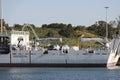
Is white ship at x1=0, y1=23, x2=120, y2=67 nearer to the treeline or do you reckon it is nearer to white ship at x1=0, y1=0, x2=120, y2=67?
white ship at x1=0, y1=0, x2=120, y2=67

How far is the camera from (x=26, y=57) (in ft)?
321

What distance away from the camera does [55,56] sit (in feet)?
316

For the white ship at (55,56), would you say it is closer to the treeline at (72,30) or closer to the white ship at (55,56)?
the white ship at (55,56)

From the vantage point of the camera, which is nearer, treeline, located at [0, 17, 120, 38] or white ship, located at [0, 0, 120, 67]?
white ship, located at [0, 0, 120, 67]

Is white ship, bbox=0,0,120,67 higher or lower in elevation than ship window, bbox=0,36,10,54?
lower

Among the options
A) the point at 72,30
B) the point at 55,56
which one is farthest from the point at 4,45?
the point at 72,30

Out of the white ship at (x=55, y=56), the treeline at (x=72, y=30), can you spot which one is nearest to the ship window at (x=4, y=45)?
the white ship at (x=55, y=56)

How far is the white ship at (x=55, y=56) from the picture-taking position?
311 feet

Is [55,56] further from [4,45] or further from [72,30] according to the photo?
[72,30]

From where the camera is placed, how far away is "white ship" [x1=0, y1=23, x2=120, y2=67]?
3738 inches

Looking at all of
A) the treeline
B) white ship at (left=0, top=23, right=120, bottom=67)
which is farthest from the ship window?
the treeline

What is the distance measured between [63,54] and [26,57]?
6276 mm

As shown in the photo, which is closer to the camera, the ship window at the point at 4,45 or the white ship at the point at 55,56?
the white ship at the point at 55,56

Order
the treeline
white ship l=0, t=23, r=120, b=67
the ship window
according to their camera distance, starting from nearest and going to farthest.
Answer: white ship l=0, t=23, r=120, b=67 < the ship window < the treeline
